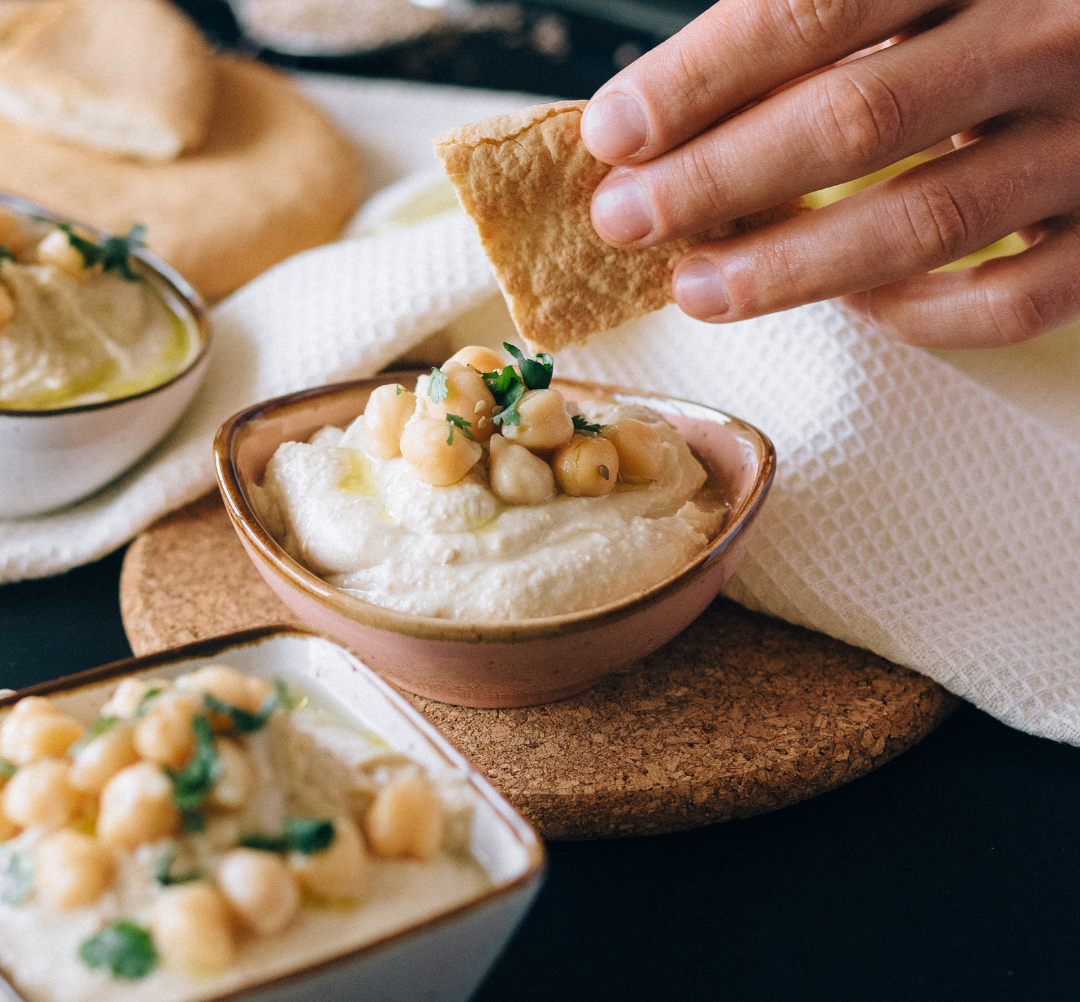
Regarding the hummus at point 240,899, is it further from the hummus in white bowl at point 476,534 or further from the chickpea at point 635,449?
the chickpea at point 635,449

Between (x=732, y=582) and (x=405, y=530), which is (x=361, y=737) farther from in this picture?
(x=732, y=582)

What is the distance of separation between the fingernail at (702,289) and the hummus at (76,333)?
0.91 m

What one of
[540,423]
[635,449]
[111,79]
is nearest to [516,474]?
[540,423]

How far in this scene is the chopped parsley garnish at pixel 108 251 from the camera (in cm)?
181

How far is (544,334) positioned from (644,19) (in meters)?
2.50

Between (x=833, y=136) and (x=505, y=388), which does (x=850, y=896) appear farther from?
(x=833, y=136)

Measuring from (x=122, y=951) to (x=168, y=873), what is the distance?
58mm

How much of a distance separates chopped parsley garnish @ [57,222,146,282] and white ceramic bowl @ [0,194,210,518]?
19 cm

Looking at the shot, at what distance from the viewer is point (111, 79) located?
8.55 ft

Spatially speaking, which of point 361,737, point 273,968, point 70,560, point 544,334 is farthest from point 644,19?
point 273,968

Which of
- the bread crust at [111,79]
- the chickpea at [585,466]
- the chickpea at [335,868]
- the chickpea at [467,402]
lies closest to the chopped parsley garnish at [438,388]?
the chickpea at [467,402]

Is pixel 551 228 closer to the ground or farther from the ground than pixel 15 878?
farther from the ground

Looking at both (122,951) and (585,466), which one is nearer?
(122,951)

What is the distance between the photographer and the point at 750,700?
145 cm
